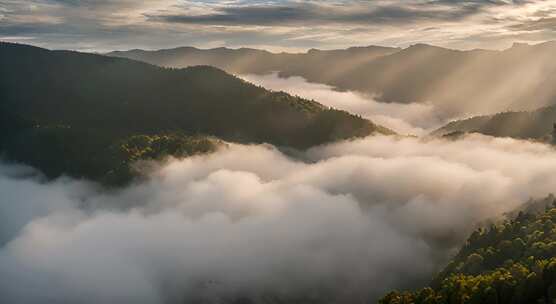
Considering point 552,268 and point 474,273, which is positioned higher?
point 552,268

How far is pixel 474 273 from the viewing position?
576 feet

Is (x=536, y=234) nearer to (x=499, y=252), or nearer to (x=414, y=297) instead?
(x=499, y=252)

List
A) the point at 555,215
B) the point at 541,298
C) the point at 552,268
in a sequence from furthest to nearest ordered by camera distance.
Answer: the point at 555,215 → the point at 552,268 → the point at 541,298

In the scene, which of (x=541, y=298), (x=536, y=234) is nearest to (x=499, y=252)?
(x=536, y=234)

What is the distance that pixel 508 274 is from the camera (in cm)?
14088

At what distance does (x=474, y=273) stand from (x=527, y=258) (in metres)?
19.0

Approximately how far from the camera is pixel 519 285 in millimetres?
128500

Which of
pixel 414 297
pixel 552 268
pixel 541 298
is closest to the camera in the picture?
pixel 541 298

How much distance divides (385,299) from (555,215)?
3147 inches

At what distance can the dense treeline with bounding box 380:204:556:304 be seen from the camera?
416 ft

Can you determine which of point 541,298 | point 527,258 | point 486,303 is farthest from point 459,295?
point 527,258

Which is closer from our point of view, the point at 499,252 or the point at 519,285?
the point at 519,285

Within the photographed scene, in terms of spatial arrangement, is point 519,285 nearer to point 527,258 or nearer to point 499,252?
point 527,258

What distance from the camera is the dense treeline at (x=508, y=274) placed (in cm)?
12679
